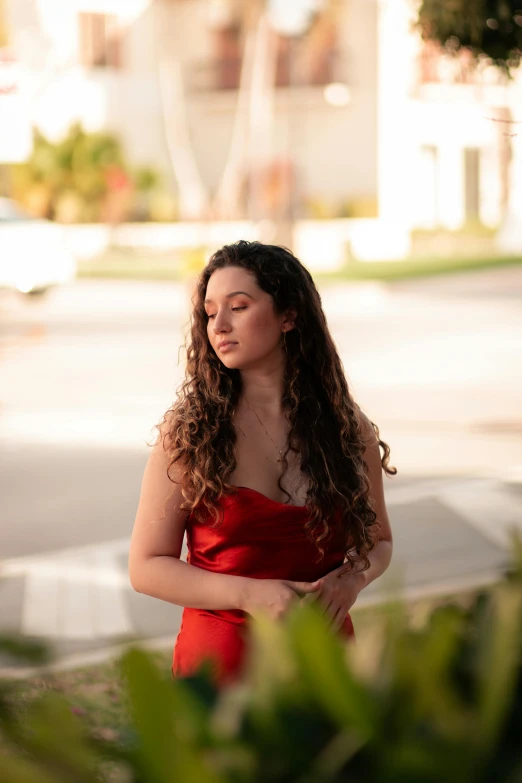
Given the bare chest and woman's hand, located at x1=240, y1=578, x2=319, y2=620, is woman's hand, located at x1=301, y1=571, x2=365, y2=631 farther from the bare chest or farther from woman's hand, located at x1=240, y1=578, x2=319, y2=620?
the bare chest

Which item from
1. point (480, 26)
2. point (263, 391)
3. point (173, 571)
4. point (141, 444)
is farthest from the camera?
point (141, 444)

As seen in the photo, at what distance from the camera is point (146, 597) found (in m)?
5.97

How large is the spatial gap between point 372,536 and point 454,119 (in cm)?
4189

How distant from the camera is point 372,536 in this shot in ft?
8.67

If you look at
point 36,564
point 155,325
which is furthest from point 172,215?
point 36,564

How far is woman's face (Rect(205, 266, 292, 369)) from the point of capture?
258 centimetres

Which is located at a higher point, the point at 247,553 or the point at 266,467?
the point at 266,467

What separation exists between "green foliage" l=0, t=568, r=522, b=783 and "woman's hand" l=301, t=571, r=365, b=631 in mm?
1467

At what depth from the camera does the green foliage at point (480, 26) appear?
5645 millimetres

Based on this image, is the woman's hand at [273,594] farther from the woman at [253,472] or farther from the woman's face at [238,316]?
the woman's face at [238,316]

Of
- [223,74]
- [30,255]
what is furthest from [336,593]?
[223,74]

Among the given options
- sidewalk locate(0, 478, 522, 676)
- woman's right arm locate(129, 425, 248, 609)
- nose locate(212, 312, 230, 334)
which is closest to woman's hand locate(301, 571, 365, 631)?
woman's right arm locate(129, 425, 248, 609)

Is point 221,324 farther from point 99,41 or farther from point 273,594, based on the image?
point 99,41

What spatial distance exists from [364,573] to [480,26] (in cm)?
367
